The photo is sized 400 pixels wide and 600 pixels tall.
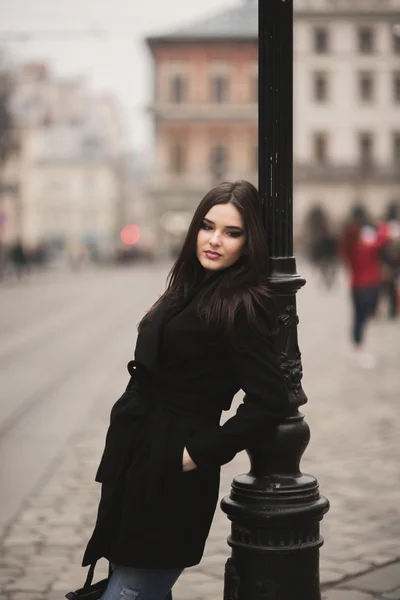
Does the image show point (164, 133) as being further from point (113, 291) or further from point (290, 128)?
point (290, 128)

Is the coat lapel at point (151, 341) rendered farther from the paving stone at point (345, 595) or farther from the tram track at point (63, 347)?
the tram track at point (63, 347)

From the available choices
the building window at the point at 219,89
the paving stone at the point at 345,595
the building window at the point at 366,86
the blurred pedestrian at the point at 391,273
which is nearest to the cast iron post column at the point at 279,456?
the paving stone at the point at 345,595

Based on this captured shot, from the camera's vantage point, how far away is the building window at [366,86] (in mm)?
59675

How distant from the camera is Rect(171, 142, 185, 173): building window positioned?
67.1m

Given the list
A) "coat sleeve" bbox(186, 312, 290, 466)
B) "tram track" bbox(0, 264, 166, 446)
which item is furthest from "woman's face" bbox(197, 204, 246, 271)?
"tram track" bbox(0, 264, 166, 446)

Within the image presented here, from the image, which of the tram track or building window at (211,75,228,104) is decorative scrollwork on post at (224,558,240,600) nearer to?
the tram track

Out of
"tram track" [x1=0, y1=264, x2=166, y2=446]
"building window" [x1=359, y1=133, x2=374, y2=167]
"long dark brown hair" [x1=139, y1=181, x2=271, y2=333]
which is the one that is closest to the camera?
"long dark brown hair" [x1=139, y1=181, x2=271, y2=333]

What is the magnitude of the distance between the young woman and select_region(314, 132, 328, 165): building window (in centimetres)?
6297

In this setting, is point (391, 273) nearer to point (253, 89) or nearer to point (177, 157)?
point (177, 157)

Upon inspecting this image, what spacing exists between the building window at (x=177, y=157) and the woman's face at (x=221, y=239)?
211ft

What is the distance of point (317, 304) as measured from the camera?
24.2 metres

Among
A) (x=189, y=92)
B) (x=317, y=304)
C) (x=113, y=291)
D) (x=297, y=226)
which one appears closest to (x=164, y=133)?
(x=189, y=92)

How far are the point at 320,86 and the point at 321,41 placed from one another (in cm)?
654

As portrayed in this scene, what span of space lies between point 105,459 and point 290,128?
1244 mm
